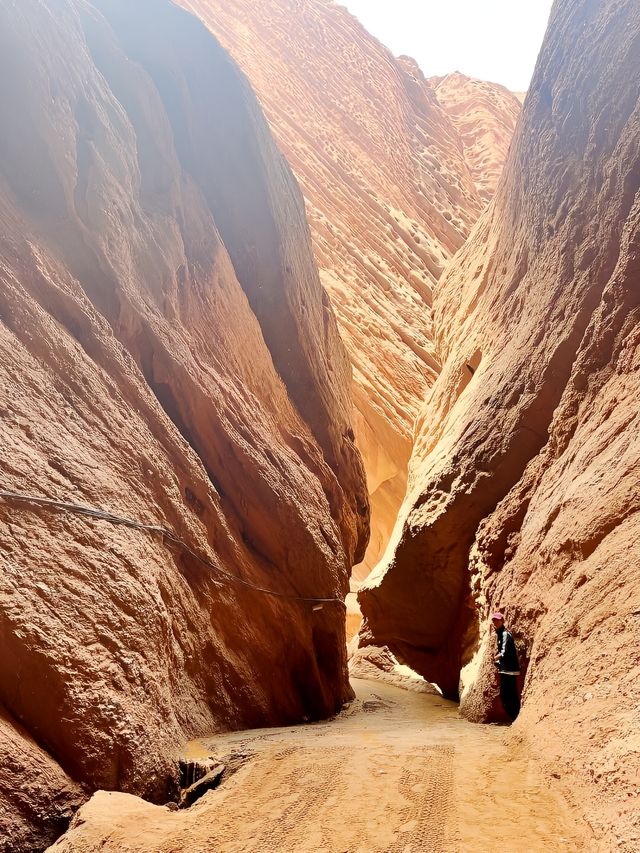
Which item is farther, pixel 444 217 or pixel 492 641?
pixel 444 217

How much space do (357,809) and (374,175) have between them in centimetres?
2372

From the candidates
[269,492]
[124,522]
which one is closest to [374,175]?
[269,492]

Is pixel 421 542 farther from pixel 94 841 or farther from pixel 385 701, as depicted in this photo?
pixel 94 841

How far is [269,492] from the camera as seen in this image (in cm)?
600

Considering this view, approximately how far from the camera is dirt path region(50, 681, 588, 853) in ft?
7.29

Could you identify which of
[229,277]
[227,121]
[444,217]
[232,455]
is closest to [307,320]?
[229,277]

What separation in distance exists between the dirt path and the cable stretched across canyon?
56.4 inches

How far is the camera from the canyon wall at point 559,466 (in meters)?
2.96

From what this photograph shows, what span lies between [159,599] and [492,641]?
3075 mm

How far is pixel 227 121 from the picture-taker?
9.23 m

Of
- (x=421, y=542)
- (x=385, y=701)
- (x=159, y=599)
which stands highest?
(x=421, y=542)

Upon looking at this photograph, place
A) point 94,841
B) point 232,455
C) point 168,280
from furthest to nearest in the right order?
point 168,280 < point 232,455 < point 94,841

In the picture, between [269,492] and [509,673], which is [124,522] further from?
[509,673]

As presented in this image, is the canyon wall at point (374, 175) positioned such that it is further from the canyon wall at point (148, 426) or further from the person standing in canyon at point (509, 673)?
the person standing in canyon at point (509, 673)
